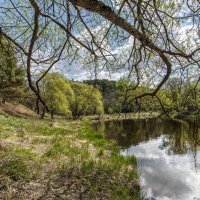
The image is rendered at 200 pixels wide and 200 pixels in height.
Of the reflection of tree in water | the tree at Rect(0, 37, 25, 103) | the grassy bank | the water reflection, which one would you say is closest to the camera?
the grassy bank

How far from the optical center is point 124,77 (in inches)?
246

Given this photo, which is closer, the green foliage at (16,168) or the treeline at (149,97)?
the treeline at (149,97)

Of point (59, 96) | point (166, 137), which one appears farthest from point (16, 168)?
point (59, 96)

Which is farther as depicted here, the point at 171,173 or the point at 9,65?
the point at 171,173

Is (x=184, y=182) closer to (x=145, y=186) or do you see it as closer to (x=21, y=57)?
(x=145, y=186)

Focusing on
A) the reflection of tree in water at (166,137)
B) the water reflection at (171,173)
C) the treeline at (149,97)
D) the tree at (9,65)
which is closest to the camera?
the treeline at (149,97)

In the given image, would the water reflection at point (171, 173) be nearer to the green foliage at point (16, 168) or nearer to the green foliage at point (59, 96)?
the green foliage at point (16, 168)

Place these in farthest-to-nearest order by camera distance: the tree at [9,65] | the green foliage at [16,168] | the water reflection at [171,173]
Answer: the water reflection at [171,173]
the green foliage at [16,168]
the tree at [9,65]

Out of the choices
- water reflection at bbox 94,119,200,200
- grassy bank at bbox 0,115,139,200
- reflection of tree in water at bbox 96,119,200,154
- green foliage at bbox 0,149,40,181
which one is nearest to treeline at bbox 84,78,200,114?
water reflection at bbox 94,119,200,200

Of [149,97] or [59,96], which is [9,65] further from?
Result: [59,96]

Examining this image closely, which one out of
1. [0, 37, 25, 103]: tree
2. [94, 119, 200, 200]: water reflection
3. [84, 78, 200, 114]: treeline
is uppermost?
[0, 37, 25, 103]: tree

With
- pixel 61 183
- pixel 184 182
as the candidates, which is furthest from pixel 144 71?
pixel 184 182

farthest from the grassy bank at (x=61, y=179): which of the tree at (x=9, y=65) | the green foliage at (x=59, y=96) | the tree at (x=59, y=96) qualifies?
the green foliage at (x=59, y=96)

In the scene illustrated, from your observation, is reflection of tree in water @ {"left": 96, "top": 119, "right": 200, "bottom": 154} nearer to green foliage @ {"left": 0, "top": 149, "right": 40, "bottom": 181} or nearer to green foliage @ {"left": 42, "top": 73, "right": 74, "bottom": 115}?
green foliage @ {"left": 0, "top": 149, "right": 40, "bottom": 181}
